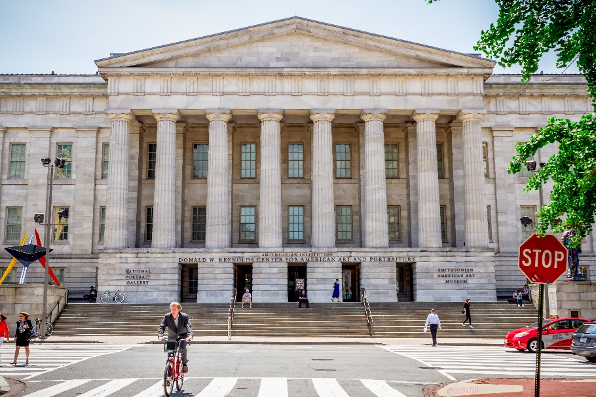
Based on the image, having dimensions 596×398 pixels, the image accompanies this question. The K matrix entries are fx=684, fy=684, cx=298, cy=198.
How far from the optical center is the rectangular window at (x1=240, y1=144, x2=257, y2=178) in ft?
162

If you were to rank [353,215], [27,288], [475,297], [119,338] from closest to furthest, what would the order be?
[119,338], [27,288], [475,297], [353,215]

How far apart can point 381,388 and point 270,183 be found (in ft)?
99.7

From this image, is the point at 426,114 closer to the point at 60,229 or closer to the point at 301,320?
the point at 301,320

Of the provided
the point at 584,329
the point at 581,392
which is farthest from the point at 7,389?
the point at 584,329

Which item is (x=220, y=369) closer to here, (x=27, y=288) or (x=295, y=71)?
(x=27, y=288)

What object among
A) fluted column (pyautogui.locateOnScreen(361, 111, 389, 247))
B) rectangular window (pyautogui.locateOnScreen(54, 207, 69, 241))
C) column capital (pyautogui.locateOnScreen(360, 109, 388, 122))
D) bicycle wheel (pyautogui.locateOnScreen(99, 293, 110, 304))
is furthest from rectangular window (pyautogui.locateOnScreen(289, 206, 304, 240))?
rectangular window (pyautogui.locateOnScreen(54, 207, 69, 241))

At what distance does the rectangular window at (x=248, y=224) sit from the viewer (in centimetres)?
4888

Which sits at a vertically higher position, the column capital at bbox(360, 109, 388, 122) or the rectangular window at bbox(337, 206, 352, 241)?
the column capital at bbox(360, 109, 388, 122)

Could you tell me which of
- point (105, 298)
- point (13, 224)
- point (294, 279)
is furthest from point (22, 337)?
point (13, 224)

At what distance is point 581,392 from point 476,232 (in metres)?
31.1

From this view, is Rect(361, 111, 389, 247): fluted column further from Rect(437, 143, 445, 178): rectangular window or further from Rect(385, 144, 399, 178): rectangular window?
Rect(437, 143, 445, 178): rectangular window

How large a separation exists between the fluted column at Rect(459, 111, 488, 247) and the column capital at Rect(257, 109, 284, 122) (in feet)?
40.0

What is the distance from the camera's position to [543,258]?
35.4ft

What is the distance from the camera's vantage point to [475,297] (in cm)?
4347
